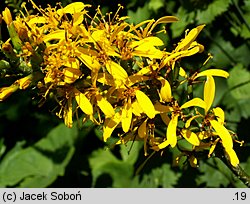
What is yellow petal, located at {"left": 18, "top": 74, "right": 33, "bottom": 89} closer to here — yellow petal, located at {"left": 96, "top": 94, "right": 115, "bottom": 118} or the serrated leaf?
yellow petal, located at {"left": 96, "top": 94, "right": 115, "bottom": 118}

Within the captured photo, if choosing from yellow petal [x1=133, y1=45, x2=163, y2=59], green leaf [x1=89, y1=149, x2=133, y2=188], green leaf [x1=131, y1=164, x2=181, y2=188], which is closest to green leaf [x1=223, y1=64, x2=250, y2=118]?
green leaf [x1=131, y1=164, x2=181, y2=188]

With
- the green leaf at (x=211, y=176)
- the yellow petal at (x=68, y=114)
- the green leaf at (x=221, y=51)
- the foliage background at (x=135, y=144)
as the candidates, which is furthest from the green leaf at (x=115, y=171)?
the yellow petal at (x=68, y=114)

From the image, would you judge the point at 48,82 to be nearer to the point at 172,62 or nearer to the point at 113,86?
the point at 113,86

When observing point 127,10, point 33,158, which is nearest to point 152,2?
point 127,10

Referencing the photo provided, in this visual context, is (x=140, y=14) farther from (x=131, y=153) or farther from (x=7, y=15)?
(x=7, y=15)

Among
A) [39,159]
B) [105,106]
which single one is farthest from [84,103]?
[39,159]
